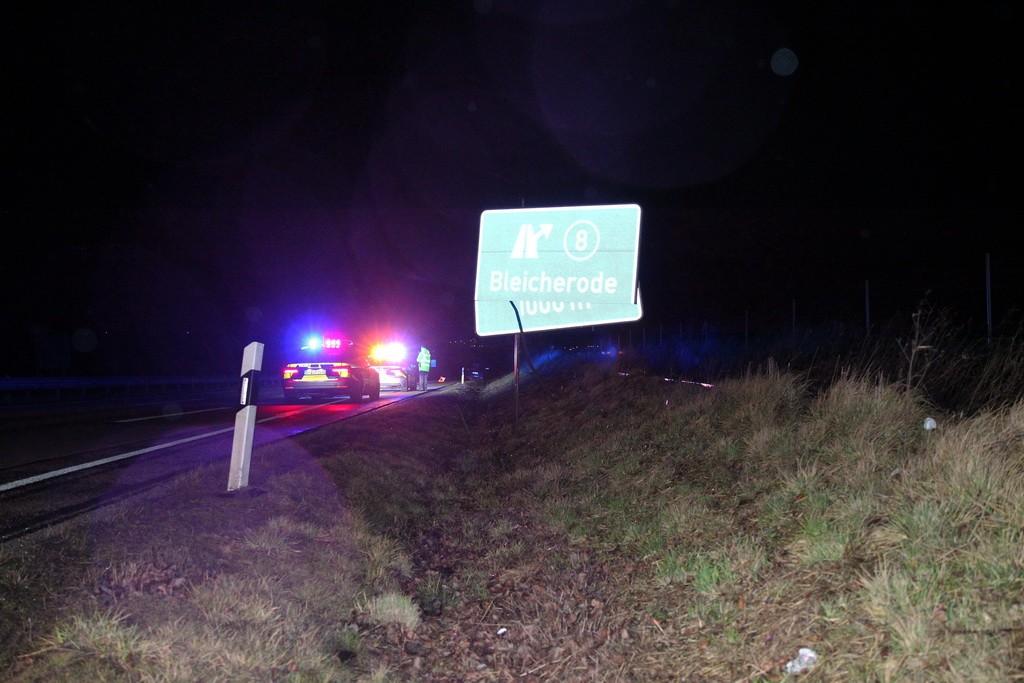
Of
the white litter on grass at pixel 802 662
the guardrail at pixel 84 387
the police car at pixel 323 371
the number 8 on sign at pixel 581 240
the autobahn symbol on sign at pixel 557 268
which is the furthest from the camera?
the guardrail at pixel 84 387

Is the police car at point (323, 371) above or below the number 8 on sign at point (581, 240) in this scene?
below

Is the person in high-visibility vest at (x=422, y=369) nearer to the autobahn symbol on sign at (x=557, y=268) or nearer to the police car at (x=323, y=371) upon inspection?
the police car at (x=323, y=371)

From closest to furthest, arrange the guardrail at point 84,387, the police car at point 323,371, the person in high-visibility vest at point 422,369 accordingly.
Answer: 1. the police car at point 323,371
2. the guardrail at point 84,387
3. the person in high-visibility vest at point 422,369

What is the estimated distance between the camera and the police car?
20.3 metres

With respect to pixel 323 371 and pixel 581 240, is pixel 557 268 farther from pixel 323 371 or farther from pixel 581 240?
pixel 323 371

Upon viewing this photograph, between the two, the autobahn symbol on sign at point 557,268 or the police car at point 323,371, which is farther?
the police car at point 323,371

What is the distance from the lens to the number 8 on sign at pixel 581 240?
1398 cm

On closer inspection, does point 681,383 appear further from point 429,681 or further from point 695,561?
point 429,681

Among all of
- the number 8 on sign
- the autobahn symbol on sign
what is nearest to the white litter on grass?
the autobahn symbol on sign

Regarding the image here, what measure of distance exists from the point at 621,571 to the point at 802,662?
Answer: 1.79 metres

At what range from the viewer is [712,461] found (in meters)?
6.20

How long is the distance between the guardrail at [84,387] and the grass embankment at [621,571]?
48.2 ft

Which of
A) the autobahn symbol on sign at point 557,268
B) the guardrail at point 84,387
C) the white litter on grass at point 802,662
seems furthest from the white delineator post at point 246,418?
the guardrail at point 84,387

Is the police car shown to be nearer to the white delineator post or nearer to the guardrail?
the guardrail
